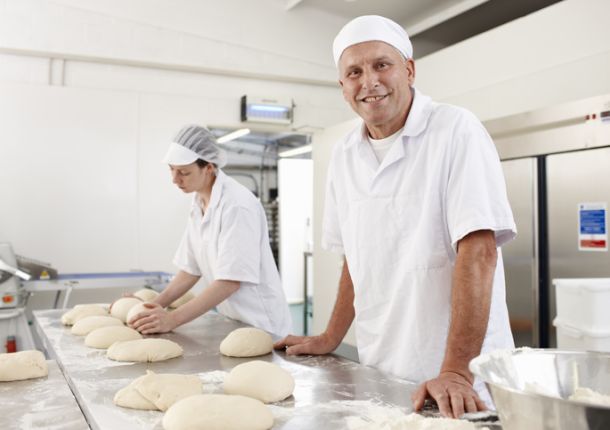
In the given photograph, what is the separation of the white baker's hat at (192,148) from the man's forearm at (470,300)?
1445 mm

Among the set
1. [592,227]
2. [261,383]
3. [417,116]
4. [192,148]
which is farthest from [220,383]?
[592,227]

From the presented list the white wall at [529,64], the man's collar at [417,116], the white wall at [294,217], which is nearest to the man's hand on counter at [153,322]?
the man's collar at [417,116]

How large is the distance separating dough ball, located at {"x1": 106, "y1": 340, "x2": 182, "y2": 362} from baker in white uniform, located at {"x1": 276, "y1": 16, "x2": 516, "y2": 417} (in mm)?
441

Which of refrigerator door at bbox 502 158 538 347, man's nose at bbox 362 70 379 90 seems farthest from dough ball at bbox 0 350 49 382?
refrigerator door at bbox 502 158 538 347

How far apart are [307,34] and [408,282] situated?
3.95 m

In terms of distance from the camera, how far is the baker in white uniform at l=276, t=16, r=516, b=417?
1.40 metres

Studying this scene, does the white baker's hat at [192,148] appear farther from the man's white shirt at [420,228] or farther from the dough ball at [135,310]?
the man's white shirt at [420,228]

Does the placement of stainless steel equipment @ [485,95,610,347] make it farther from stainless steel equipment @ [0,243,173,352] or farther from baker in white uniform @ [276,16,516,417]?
stainless steel equipment @ [0,243,173,352]

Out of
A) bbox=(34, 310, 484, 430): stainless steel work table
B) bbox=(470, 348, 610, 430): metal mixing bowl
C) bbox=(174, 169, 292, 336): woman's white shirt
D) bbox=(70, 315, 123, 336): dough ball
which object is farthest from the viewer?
bbox=(174, 169, 292, 336): woman's white shirt

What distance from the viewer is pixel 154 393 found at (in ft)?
4.24

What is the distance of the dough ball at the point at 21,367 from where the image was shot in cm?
156


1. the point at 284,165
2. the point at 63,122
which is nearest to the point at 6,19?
the point at 63,122

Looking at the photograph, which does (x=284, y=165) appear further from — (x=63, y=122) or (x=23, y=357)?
(x=23, y=357)

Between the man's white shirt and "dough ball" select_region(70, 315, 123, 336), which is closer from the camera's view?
the man's white shirt
